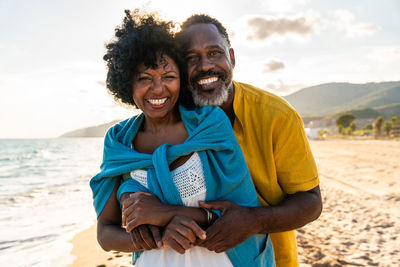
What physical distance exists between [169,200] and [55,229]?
635 cm

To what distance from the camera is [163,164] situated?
171cm

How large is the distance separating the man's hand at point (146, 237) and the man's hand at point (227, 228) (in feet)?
0.74

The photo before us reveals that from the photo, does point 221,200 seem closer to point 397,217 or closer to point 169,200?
point 169,200

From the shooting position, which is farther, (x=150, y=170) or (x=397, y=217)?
(x=397, y=217)

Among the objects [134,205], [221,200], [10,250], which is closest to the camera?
[134,205]

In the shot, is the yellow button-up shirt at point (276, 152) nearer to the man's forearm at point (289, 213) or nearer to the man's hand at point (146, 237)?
the man's forearm at point (289, 213)

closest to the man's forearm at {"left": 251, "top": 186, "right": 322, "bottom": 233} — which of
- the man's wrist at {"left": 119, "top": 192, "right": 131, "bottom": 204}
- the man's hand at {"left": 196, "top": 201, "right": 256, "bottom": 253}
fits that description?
the man's hand at {"left": 196, "top": 201, "right": 256, "bottom": 253}

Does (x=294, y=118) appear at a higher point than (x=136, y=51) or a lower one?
lower

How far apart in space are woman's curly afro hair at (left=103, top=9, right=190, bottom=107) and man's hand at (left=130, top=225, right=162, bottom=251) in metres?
1.01

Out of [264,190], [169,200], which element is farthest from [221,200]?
[264,190]

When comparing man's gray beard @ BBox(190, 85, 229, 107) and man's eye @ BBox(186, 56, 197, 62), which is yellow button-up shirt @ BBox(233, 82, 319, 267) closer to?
man's gray beard @ BBox(190, 85, 229, 107)

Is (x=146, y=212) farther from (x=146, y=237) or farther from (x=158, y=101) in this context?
(x=158, y=101)

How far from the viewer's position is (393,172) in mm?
12133

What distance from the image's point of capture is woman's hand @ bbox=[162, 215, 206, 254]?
156 cm
